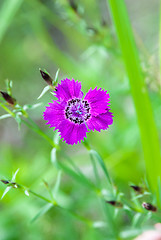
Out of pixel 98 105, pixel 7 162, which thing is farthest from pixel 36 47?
pixel 98 105

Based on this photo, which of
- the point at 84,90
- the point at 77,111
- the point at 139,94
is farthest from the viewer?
the point at 84,90

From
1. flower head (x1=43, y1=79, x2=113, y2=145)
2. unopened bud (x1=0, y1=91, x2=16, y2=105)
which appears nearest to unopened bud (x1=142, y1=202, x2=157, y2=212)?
flower head (x1=43, y1=79, x2=113, y2=145)

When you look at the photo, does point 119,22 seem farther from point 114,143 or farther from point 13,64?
point 13,64

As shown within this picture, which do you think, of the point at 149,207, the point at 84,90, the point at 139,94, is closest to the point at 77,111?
the point at 149,207

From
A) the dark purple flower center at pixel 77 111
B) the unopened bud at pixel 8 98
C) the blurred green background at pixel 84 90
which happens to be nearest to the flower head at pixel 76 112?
the dark purple flower center at pixel 77 111

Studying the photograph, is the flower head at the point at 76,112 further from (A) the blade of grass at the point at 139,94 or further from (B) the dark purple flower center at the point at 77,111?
(A) the blade of grass at the point at 139,94

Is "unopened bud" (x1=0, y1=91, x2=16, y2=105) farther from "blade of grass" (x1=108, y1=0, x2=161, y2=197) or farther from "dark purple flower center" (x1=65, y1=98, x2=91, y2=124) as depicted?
"blade of grass" (x1=108, y1=0, x2=161, y2=197)

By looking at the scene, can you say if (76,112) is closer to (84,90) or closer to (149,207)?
(149,207)
